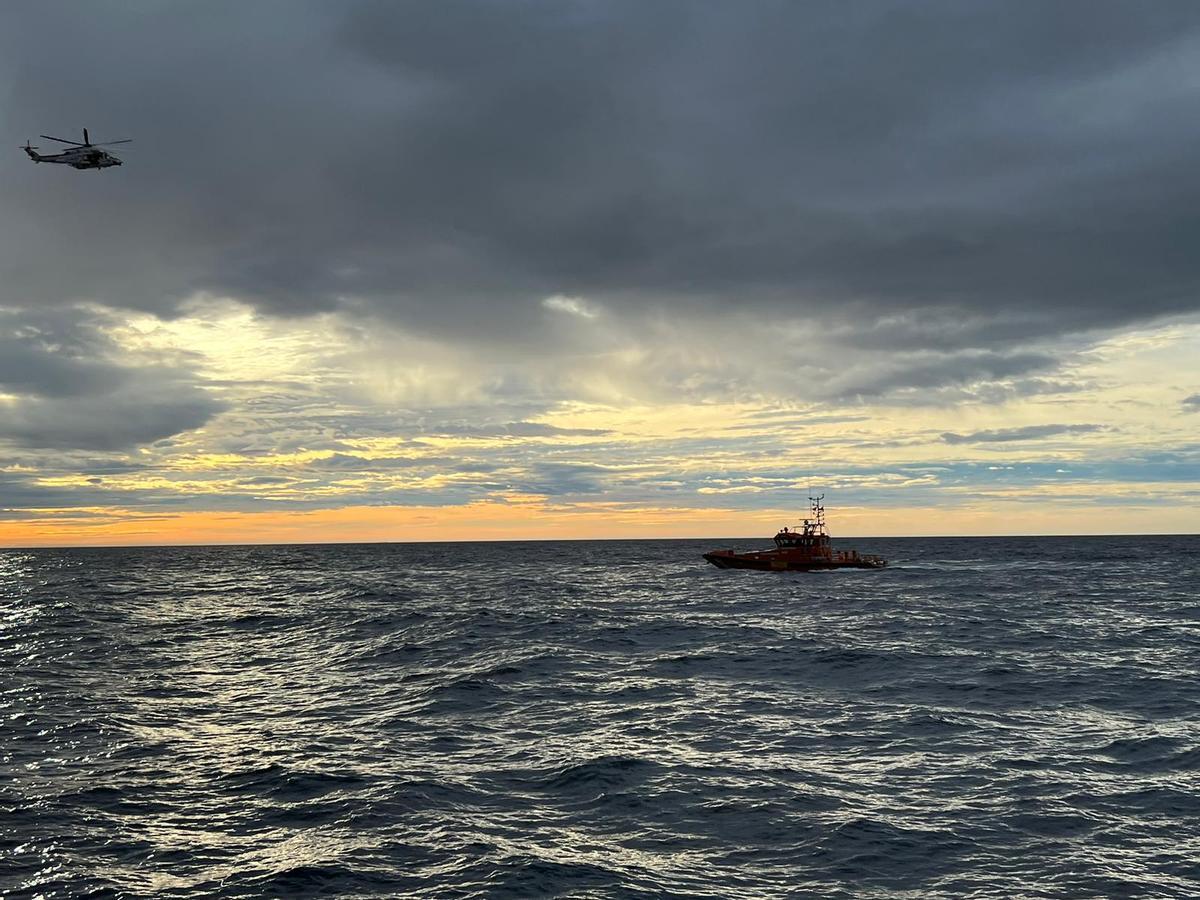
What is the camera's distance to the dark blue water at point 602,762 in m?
18.1

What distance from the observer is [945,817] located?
21109 millimetres

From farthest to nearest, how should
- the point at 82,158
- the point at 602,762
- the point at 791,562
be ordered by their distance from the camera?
1. the point at 791,562
2. the point at 82,158
3. the point at 602,762

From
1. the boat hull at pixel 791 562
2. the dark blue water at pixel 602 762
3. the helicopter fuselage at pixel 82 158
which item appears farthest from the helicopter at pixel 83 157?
the boat hull at pixel 791 562

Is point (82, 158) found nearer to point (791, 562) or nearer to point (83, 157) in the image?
point (83, 157)

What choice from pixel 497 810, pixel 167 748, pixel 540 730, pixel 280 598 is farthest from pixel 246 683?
pixel 280 598

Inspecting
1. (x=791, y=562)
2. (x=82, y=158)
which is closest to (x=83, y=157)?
(x=82, y=158)

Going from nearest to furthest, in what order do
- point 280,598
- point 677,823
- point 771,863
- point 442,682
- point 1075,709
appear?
1. point 771,863
2. point 677,823
3. point 1075,709
4. point 442,682
5. point 280,598

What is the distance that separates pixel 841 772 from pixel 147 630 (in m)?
51.3

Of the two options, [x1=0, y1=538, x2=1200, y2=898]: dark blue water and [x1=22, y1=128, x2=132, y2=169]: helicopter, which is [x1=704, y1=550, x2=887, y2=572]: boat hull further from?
[x1=22, y1=128, x2=132, y2=169]: helicopter

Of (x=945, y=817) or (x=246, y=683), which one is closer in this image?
(x=945, y=817)

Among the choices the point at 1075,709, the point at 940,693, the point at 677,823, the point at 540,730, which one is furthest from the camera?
the point at 940,693

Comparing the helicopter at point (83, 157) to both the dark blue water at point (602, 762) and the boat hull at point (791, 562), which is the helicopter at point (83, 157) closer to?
the dark blue water at point (602, 762)

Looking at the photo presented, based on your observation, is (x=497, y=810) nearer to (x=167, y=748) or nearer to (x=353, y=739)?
(x=353, y=739)

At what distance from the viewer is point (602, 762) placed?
2570 cm
